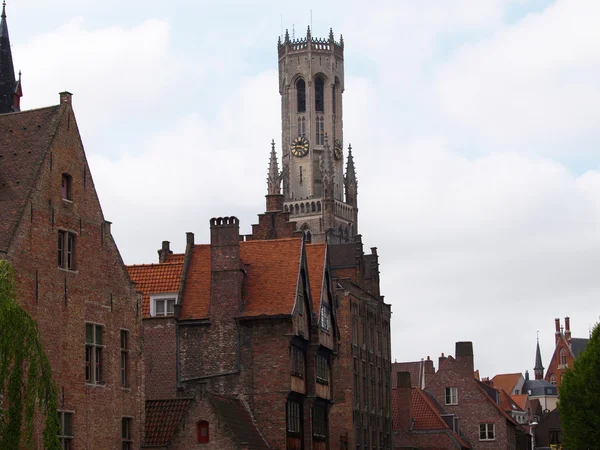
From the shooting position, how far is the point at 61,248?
43.1 metres

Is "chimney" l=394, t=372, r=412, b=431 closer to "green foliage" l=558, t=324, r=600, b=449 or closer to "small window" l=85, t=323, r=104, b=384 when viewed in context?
"green foliage" l=558, t=324, r=600, b=449

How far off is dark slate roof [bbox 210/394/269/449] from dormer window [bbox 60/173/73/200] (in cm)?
978

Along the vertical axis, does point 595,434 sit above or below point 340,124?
below

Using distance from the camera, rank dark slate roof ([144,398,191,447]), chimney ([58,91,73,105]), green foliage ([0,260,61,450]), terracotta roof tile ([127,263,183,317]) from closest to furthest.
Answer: green foliage ([0,260,61,450]) → chimney ([58,91,73,105]) → dark slate roof ([144,398,191,447]) → terracotta roof tile ([127,263,183,317])

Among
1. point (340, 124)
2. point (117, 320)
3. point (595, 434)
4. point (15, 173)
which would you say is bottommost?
point (595, 434)

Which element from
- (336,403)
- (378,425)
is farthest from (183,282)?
(378,425)

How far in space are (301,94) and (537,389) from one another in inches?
2261

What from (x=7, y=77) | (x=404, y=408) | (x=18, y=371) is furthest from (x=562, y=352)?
(x=18, y=371)

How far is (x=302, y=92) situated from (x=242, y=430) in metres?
147

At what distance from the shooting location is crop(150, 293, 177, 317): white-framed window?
5491 cm

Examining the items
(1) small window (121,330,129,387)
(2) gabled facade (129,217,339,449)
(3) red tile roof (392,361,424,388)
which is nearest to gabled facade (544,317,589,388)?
(3) red tile roof (392,361,424,388)

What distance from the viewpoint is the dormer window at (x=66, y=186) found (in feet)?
143

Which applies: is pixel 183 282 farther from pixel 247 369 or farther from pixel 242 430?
pixel 242 430

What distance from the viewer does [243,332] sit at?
52.4 meters
